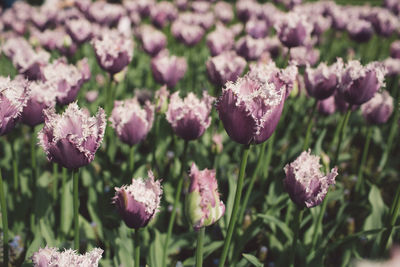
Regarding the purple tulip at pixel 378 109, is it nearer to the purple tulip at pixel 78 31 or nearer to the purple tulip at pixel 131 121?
the purple tulip at pixel 131 121

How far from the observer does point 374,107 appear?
8.54 feet

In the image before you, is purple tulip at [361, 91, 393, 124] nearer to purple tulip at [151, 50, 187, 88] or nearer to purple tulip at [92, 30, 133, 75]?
purple tulip at [151, 50, 187, 88]

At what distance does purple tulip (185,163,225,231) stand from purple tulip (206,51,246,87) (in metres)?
1.24

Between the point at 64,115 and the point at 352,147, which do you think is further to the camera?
the point at 352,147

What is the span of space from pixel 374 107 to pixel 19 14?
14.2 ft

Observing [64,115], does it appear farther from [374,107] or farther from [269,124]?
[374,107]

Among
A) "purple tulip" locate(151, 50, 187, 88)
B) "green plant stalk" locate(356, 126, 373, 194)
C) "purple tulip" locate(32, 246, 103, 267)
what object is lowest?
"green plant stalk" locate(356, 126, 373, 194)

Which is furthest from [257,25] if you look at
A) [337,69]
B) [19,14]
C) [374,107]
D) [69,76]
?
[19,14]

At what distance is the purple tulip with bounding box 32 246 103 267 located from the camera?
105cm

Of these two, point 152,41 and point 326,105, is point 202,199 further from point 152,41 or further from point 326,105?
point 152,41

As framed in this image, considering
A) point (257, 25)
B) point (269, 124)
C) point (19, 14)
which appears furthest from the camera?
point (19, 14)

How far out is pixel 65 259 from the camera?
1053mm

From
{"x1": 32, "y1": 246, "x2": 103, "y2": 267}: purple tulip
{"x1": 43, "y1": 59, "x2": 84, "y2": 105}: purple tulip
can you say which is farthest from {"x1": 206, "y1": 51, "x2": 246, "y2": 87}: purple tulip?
{"x1": 32, "y1": 246, "x2": 103, "y2": 267}: purple tulip

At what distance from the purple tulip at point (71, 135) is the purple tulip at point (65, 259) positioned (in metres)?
0.31
